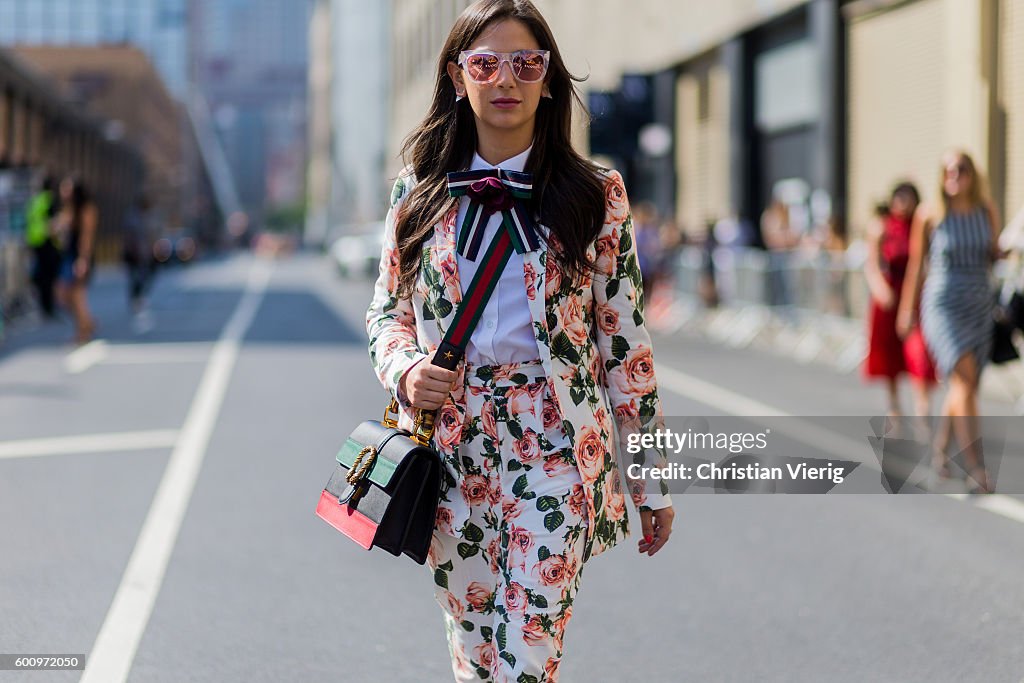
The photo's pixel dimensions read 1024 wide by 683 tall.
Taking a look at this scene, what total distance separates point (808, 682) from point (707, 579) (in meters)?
1.44

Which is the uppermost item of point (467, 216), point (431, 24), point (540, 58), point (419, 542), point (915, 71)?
point (431, 24)

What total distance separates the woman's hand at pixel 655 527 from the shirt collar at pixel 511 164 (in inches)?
31.6

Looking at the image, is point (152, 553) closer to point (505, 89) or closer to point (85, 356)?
point (505, 89)

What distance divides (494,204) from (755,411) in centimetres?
866

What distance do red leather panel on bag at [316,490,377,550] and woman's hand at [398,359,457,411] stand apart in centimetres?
27

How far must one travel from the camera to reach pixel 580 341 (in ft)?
10.1

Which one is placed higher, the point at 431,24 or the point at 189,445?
the point at 431,24

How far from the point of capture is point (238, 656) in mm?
4883

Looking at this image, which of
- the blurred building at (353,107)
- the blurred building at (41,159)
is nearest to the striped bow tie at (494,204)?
the blurred building at (41,159)

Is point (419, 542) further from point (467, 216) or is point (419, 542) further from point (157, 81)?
point (157, 81)

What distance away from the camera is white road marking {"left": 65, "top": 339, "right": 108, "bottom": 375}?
15.0 meters

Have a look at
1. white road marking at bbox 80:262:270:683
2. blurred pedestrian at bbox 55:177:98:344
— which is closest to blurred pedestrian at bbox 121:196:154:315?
blurred pedestrian at bbox 55:177:98:344

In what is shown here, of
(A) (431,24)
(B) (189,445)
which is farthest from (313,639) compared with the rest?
(A) (431,24)

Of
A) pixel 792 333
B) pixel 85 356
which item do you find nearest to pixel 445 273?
pixel 85 356
